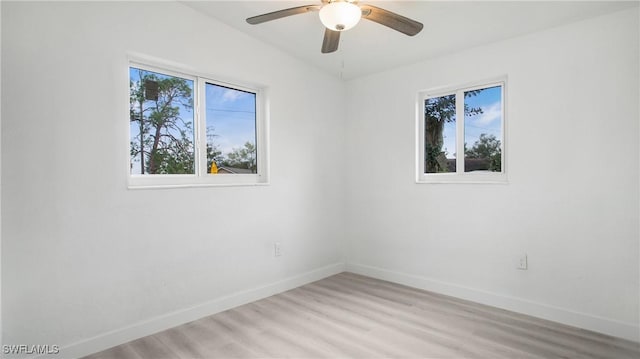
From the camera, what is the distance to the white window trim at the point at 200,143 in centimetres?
259

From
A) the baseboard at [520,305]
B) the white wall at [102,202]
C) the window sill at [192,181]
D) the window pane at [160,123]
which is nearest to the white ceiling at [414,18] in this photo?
the white wall at [102,202]

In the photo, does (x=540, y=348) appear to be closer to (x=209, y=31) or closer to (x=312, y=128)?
(x=312, y=128)

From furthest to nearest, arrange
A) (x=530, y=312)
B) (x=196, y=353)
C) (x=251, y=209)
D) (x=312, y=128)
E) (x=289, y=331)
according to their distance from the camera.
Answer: (x=312, y=128) < (x=251, y=209) < (x=530, y=312) < (x=289, y=331) < (x=196, y=353)

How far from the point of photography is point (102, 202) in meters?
2.30

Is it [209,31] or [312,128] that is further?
[312,128]

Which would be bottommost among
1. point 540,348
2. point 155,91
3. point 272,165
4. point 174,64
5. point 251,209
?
point 540,348

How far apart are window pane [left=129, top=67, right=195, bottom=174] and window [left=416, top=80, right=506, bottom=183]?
7.52 feet

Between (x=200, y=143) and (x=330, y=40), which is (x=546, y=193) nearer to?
(x=330, y=40)

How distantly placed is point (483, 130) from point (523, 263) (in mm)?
1233

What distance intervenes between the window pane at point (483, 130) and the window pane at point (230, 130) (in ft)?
6.85

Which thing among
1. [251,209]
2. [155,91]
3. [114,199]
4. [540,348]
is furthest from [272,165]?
[540,348]

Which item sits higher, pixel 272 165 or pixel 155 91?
pixel 155 91

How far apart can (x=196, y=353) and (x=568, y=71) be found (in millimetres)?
3393

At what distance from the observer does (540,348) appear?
7.54ft
